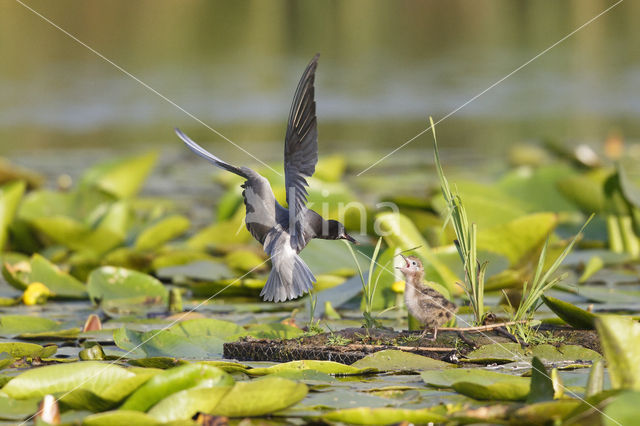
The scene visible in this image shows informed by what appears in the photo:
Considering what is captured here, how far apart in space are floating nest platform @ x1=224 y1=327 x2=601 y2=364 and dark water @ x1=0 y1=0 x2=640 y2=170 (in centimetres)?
759

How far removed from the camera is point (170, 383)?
9.19 ft

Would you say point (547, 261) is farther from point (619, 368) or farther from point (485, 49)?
point (485, 49)

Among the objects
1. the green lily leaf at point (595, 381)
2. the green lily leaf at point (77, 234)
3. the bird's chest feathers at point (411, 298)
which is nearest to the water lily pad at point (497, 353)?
the bird's chest feathers at point (411, 298)

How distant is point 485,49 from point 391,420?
2264 cm

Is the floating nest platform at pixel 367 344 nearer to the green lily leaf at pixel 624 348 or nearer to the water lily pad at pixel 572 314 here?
the water lily pad at pixel 572 314

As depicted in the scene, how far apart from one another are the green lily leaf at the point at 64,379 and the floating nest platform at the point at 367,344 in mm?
737

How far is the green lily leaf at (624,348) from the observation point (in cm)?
256

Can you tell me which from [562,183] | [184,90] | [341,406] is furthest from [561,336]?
[184,90]

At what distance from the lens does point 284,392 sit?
9.03 ft

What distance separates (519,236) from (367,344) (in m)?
1.95

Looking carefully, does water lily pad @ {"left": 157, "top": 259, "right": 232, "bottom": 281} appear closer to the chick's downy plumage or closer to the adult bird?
the chick's downy plumage

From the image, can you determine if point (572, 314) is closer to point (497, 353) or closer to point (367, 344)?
point (497, 353)

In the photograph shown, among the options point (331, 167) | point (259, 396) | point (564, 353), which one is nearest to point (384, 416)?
point (259, 396)

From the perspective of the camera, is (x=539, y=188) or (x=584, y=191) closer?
(x=584, y=191)
